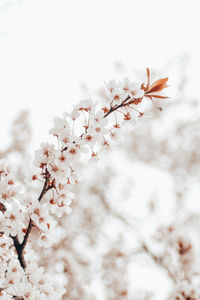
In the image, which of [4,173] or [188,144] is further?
[188,144]

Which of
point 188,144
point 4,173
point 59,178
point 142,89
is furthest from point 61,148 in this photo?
point 188,144

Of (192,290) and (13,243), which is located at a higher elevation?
(13,243)

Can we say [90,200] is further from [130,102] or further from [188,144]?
[130,102]

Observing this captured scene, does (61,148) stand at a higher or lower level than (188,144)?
lower

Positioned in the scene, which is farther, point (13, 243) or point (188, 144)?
point (188, 144)

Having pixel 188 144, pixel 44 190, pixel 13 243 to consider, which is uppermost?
pixel 188 144

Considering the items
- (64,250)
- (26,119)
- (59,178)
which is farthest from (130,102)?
(26,119)

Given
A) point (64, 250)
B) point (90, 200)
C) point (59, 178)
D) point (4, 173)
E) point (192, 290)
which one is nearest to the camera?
point (59, 178)

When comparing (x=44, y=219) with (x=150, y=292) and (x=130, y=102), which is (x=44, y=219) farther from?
(x=150, y=292)

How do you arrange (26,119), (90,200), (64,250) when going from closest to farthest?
(64,250), (90,200), (26,119)
